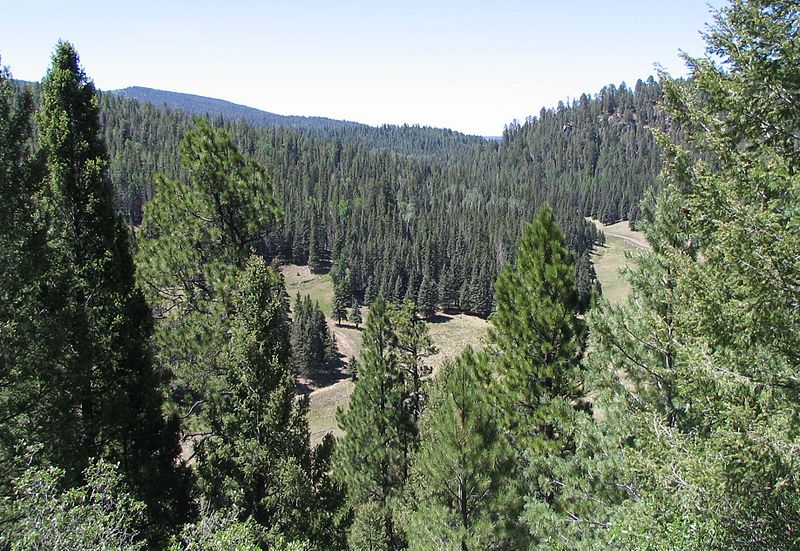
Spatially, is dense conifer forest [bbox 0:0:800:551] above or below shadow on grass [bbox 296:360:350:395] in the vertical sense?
above

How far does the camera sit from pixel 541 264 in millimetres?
11000

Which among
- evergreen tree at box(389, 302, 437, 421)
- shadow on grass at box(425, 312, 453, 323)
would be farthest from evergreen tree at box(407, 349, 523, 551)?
shadow on grass at box(425, 312, 453, 323)

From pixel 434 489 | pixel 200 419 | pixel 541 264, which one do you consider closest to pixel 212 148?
pixel 200 419

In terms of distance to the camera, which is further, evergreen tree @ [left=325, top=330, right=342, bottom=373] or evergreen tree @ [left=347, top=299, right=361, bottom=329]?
evergreen tree @ [left=347, top=299, right=361, bottom=329]

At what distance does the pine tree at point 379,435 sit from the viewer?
16078 millimetres

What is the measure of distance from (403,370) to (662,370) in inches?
438

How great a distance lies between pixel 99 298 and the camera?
9.16m

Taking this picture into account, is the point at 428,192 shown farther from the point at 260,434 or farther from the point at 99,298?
the point at 260,434

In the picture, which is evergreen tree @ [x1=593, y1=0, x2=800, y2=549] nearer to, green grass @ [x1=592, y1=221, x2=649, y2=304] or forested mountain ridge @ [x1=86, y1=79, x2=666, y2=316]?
forested mountain ridge @ [x1=86, y1=79, x2=666, y2=316]

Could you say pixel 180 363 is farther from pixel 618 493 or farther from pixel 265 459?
pixel 618 493

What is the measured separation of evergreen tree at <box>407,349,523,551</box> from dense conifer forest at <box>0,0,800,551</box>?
0.05 meters

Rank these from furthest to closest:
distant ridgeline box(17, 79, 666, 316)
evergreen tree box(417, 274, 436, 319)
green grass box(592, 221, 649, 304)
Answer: distant ridgeline box(17, 79, 666, 316)
green grass box(592, 221, 649, 304)
evergreen tree box(417, 274, 436, 319)

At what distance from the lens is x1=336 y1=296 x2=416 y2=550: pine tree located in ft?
52.7

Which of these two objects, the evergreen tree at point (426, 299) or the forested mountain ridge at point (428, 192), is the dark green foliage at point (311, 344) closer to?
the forested mountain ridge at point (428, 192)
